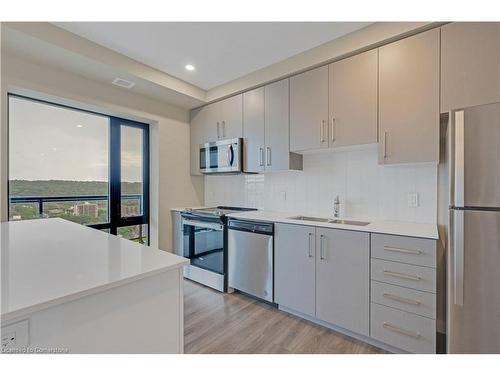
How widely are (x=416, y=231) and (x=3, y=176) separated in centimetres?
330

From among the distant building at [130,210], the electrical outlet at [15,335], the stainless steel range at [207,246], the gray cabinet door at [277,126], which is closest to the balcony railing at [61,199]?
the distant building at [130,210]

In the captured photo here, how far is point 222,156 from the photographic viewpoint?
10.2 feet

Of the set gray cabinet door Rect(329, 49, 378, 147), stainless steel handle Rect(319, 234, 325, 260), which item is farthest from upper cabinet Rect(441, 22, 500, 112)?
stainless steel handle Rect(319, 234, 325, 260)

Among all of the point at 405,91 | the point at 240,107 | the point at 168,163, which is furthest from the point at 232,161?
the point at 405,91

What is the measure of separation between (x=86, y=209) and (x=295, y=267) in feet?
8.18

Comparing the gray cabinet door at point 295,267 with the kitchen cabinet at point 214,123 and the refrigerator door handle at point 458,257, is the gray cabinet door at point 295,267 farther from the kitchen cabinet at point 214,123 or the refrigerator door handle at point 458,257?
the kitchen cabinet at point 214,123

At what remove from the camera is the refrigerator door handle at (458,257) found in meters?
1.42

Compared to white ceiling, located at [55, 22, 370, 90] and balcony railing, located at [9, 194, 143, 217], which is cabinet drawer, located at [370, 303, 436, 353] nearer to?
white ceiling, located at [55, 22, 370, 90]

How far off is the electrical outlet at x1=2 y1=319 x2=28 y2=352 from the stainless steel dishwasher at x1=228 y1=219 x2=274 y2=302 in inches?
74.4

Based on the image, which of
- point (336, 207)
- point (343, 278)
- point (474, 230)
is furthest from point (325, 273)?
point (474, 230)

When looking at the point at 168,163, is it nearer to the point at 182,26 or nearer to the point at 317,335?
the point at 182,26

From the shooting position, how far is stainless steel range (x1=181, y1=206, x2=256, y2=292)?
275 cm

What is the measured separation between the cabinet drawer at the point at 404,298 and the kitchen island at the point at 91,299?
1.43 metres

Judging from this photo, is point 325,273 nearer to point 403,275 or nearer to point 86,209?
point 403,275
